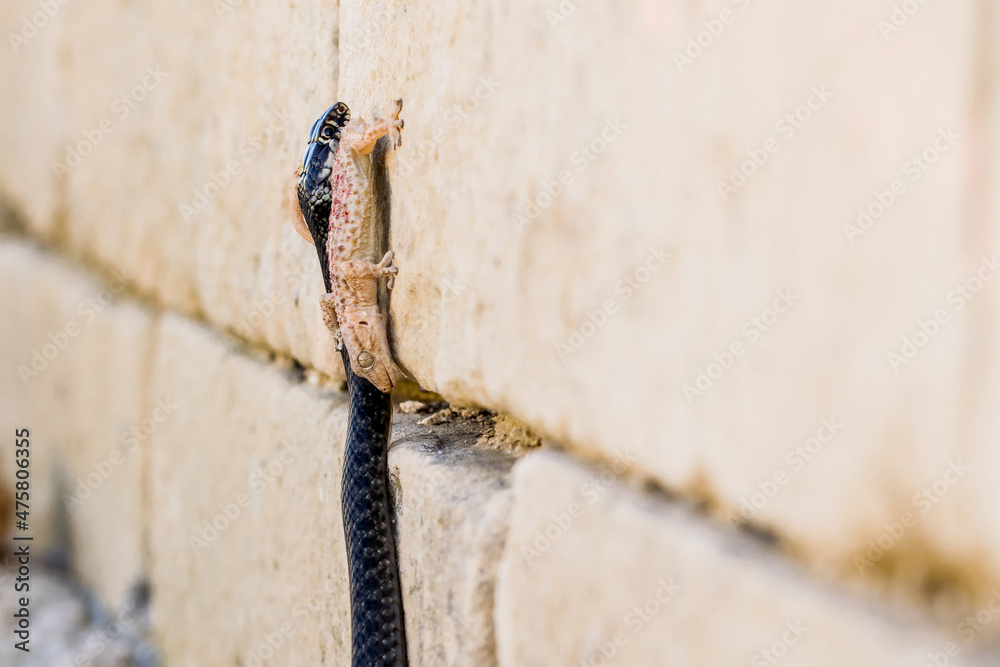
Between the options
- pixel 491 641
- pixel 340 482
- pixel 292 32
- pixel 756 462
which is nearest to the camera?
pixel 756 462

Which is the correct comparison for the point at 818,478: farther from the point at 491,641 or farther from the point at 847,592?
the point at 491,641

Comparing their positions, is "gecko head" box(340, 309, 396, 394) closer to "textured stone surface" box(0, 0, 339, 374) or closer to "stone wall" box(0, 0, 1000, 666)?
"stone wall" box(0, 0, 1000, 666)

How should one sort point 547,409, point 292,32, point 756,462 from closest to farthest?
point 756,462
point 547,409
point 292,32

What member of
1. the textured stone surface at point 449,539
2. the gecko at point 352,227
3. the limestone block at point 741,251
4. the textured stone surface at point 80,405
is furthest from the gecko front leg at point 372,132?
the textured stone surface at point 80,405

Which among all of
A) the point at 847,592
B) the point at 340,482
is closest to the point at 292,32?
the point at 340,482

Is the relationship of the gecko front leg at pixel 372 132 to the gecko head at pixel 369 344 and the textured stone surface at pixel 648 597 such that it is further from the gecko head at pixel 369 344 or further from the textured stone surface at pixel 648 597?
Result: the textured stone surface at pixel 648 597

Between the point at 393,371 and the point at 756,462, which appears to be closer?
the point at 756,462

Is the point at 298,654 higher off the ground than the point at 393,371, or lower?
lower
